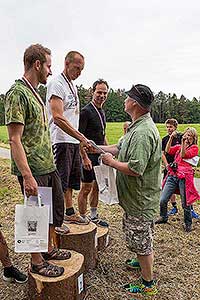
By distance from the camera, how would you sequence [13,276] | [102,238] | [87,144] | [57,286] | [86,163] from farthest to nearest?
[102,238] < [86,163] < [13,276] < [87,144] < [57,286]

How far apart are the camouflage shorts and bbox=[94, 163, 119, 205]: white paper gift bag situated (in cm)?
22

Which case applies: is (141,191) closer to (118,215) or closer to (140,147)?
(140,147)

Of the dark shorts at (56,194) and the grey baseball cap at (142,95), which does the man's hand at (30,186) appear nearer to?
the dark shorts at (56,194)

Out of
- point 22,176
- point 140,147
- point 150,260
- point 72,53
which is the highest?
point 72,53

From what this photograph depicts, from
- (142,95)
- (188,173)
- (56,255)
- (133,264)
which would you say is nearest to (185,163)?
(188,173)

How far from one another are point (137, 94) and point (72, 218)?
1673 millimetres

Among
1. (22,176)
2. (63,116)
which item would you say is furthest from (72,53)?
(22,176)

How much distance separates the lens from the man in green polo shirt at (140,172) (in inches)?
115

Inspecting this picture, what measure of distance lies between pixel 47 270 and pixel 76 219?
108 cm

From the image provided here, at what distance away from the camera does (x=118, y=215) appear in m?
5.96

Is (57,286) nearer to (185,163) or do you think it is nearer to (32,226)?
(32,226)

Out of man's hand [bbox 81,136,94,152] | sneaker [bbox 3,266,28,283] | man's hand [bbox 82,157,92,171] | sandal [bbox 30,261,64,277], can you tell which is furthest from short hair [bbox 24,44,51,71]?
sneaker [bbox 3,266,28,283]

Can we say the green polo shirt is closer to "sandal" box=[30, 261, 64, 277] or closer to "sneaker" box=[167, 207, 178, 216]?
"sandal" box=[30, 261, 64, 277]

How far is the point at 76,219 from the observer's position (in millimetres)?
3939
